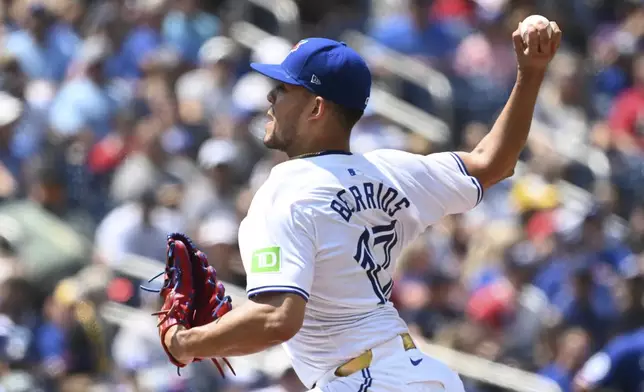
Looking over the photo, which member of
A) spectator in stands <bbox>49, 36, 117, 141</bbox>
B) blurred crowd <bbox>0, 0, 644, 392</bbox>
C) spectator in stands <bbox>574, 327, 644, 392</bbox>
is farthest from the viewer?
spectator in stands <bbox>49, 36, 117, 141</bbox>

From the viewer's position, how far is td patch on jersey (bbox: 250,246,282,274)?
3.84 meters

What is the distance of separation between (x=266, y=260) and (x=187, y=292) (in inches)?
14.8

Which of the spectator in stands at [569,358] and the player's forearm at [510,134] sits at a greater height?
the player's forearm at [510,134]

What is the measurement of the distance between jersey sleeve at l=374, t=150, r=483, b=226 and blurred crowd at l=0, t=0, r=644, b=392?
3125 mm

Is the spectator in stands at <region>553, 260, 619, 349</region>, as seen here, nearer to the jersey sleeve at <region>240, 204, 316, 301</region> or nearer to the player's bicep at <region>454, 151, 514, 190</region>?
the player's bicep at <region>454, 151, 514, 190</region>

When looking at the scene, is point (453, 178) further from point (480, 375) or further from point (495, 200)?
point (495, 200)

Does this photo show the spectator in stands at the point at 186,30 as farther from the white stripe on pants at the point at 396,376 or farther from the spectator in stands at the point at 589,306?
the white stripe on pants at the point at 396,376

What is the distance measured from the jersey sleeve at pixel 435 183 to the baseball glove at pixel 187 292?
72 cm

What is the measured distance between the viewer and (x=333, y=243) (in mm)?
3994

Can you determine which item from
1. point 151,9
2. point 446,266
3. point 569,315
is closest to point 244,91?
point 151,9

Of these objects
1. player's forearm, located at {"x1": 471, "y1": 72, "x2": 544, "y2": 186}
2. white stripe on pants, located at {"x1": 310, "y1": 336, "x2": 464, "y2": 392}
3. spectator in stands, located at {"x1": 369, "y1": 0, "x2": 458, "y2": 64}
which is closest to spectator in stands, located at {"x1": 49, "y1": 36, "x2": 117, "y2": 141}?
spectator in stands, located at {"x1": 369, "y1": 0, "x2": 458, "y2": 64}

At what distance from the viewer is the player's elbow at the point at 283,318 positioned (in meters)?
3.77

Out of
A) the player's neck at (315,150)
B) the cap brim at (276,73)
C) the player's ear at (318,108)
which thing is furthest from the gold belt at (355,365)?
the cap brim at (276,73)

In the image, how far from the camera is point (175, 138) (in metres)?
11.0
